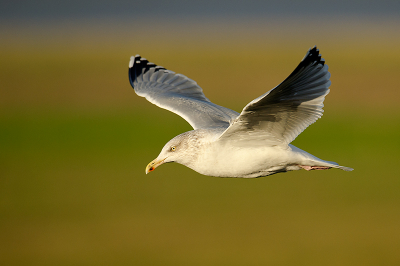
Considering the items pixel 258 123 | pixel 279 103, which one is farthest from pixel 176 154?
pixel 279 103

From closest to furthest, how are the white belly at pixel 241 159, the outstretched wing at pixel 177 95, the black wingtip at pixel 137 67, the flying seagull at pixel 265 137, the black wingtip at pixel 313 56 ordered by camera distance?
the black wingtip at pixel 313 56 → the flying seagull at pixel 265 137 → the white belly at pixel 241 159 → the outstretched wing at pixel 177 95 → the black wingtip at pixel 137 67

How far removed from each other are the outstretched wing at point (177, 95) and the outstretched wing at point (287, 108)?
1354mm

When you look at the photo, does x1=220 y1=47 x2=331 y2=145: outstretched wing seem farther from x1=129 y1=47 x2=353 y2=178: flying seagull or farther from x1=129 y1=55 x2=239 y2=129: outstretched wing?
x1=129 y1=55 x2=239 y2=129: outstretched wing

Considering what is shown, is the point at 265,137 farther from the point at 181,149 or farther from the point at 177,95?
the point at 177,95

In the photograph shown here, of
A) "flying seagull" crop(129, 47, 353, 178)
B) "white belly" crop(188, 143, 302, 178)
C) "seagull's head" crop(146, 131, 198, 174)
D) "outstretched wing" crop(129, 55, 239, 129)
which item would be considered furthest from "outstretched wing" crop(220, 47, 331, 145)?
"outstretched wing" crop(129, 55, 239, 129)

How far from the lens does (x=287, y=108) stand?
548 centimetres

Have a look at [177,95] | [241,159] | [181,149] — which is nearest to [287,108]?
[241,159]

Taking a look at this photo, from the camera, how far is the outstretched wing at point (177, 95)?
7.39 m

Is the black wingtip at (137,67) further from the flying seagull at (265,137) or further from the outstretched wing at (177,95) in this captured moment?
the flying seagull at (265,137)

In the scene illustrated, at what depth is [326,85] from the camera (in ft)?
17.6

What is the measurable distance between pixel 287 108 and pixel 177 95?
3426 mm

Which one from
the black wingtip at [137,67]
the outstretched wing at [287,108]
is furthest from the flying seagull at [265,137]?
the black wingtip at [137,67]

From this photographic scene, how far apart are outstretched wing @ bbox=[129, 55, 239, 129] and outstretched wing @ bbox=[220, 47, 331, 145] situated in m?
1.35

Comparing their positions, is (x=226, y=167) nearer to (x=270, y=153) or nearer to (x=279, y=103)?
(x=270, y=153)
